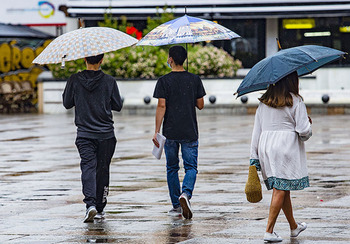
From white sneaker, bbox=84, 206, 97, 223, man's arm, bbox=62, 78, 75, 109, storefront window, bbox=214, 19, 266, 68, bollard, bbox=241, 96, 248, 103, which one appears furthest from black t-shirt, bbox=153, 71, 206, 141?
storefront window, bbox=214, 19, 266, 68

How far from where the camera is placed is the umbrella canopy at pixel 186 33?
9156mm

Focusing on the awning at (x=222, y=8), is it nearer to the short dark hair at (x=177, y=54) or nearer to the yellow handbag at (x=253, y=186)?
the short dark hair at (x=177, y=54)

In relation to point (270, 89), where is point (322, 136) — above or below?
below

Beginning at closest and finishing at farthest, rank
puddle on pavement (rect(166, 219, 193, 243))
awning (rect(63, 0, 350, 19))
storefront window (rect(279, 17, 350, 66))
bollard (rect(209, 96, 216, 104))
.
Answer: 1. puddle on pavement (rect(166, 219, 193, 243))
2. bollard (rect(209, 96, 216, 104))
3. awning (rect(63, 0, 350, 19))
4. storefront window (rect(279, 17, 350, 66))

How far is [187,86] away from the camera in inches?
348

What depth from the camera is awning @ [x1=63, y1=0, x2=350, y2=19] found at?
32500mm

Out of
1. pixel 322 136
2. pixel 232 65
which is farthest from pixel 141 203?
pixel 232 65

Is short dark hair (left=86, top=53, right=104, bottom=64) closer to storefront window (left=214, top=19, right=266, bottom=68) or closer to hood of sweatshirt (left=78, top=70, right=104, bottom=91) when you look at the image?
hood of sweatshirt (left=78, top=70, right=104, bottom=91)

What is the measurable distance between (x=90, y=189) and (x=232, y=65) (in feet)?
74.1

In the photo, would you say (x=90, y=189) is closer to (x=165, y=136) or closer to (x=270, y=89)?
(x=165, y=136)

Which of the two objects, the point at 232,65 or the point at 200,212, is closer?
the point at 200,212

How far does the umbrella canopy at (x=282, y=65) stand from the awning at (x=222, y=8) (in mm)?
25424

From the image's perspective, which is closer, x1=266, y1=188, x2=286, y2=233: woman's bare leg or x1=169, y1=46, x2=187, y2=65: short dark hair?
x1=266, y1=188, x2=286, y2=233: woman's bare leg

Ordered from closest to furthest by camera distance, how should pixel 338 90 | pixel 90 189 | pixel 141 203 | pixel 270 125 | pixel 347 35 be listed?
1. pixel 270 125
2. pixel 90 189
3. pixel 141 203
4. pixel 338 90
5. pixel 347 35
